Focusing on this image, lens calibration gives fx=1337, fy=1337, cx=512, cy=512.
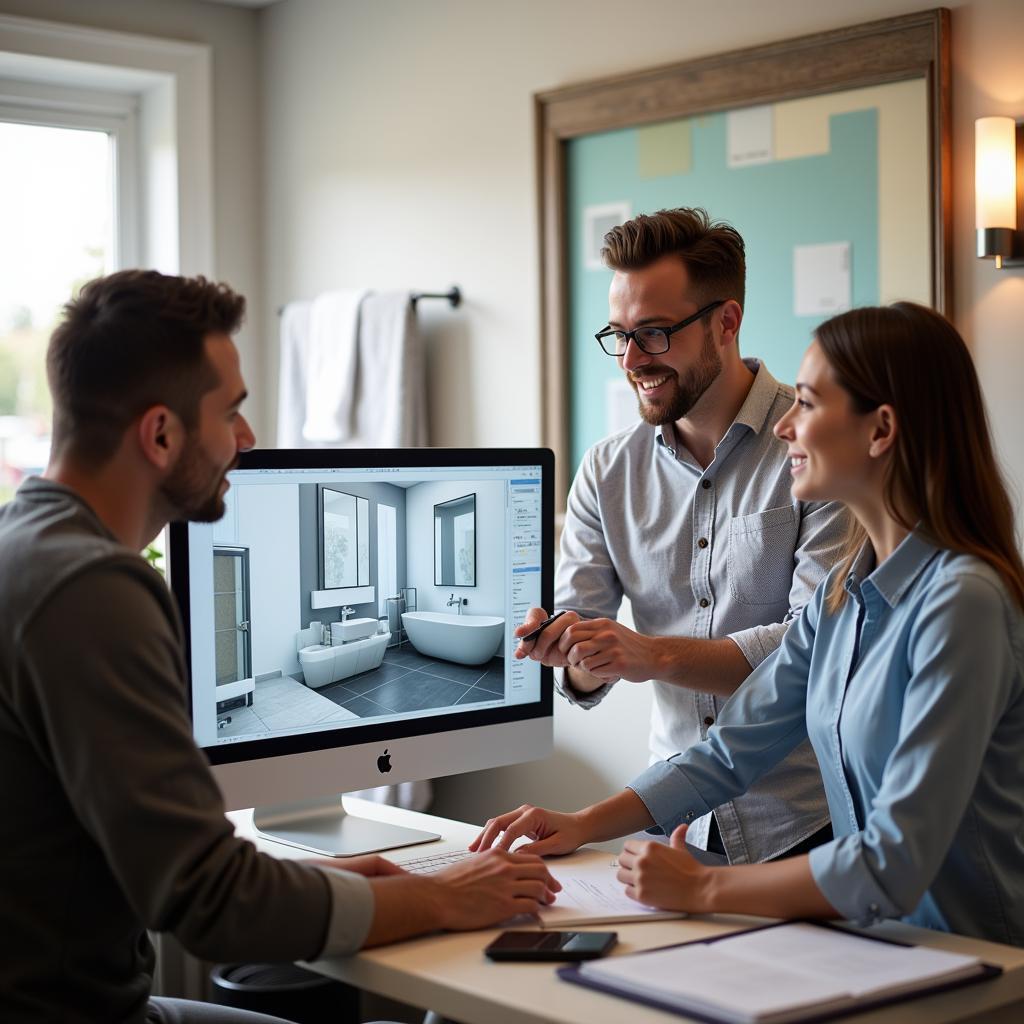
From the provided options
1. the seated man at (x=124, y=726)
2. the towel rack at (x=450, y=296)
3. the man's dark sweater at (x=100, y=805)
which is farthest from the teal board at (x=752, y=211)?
the man's dark sweater at (x=100, y=805)

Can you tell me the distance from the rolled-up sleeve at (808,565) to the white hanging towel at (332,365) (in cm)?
172

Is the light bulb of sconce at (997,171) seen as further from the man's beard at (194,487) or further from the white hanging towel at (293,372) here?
the white hanging towel at (293,372)

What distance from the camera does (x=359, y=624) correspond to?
5.70 ft

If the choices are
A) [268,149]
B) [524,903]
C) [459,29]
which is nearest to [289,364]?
[268,149]

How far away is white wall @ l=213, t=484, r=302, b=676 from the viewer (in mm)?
1655

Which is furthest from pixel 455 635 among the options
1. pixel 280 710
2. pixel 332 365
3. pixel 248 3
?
pixel 248 3

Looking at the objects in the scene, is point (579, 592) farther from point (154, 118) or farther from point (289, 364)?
point (154, 118)

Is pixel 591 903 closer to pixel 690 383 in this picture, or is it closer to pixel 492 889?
pixel 492 889

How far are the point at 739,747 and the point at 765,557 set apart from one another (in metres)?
0.39

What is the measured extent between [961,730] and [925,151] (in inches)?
57.3

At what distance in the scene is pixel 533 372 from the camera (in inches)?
125

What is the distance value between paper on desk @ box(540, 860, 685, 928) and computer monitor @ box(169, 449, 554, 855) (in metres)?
0.27

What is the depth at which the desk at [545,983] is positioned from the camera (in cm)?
117

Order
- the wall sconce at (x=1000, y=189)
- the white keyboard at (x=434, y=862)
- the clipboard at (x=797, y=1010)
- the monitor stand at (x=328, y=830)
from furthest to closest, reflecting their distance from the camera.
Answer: the wall sconce at (x=1000, y=189) < the monitor stand at (x=328, y=830) < the white keyboard at (x=434, y=862) < the clipboard at (x=797, y=1010)
